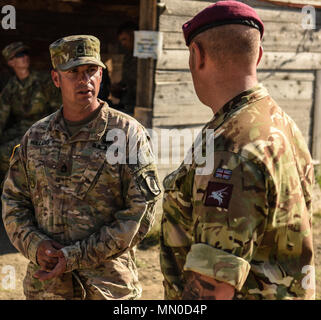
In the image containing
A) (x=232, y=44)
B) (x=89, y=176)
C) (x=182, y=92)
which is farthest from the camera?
(x=182, y=92)

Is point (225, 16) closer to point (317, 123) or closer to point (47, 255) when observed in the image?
point (47, 255)

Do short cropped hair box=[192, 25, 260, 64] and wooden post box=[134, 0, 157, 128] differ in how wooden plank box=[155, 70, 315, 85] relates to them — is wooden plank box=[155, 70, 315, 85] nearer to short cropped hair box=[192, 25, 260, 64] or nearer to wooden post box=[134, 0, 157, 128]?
wooden post box=[134, 0, 157, 128]

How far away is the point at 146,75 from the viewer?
604cm

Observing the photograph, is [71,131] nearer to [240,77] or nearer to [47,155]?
[47,155]

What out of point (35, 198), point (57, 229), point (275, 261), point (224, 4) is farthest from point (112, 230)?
point (224, 4)

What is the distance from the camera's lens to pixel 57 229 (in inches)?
110

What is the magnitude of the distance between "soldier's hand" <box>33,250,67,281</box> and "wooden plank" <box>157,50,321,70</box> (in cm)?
372

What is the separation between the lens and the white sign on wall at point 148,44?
5.90m

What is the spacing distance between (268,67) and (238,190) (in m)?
5.70

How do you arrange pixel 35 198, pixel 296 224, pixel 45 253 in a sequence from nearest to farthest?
pixel 296 224
pixel 45 253
pixel 35 198

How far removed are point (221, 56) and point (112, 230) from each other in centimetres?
132

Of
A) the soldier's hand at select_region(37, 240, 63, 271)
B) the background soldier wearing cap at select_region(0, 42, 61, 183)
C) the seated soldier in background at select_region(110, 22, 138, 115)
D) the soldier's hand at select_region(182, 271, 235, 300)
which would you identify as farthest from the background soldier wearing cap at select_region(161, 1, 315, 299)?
the seated soldier in background at select_region(110, 22, 138, 115)

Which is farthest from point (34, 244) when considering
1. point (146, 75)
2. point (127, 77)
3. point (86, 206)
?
point (127, 77)

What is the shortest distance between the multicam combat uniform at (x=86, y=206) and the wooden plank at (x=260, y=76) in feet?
10.8
